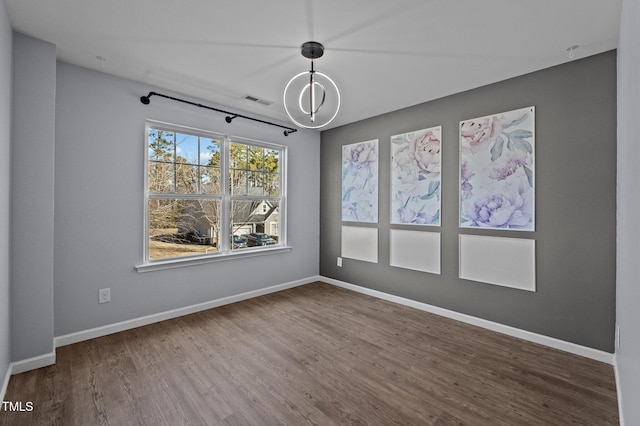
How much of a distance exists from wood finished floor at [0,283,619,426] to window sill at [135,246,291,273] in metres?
0.59

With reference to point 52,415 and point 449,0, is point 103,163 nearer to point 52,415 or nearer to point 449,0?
point 52,415

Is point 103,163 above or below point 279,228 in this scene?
above

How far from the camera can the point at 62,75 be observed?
2.64 metres

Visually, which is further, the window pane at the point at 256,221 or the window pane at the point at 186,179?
the window pane at the point at 256,221

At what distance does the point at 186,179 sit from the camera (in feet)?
11.3

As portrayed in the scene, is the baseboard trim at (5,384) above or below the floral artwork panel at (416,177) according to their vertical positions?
below

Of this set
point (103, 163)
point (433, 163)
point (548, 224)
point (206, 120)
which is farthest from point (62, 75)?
point (548, 224)

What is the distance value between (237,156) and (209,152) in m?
0.39

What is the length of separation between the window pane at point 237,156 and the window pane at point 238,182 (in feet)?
0.26

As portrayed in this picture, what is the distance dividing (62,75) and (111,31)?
84cm

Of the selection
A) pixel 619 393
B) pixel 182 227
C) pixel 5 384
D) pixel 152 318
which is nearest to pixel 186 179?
pixel 182 227

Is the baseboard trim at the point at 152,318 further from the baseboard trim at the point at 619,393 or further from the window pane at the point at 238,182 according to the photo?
the baseboard trim at the point at 619,393

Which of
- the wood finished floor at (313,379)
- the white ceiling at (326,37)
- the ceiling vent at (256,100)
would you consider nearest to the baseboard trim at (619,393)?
the wood finished floor at (313,379)

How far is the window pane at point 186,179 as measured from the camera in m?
3.40
